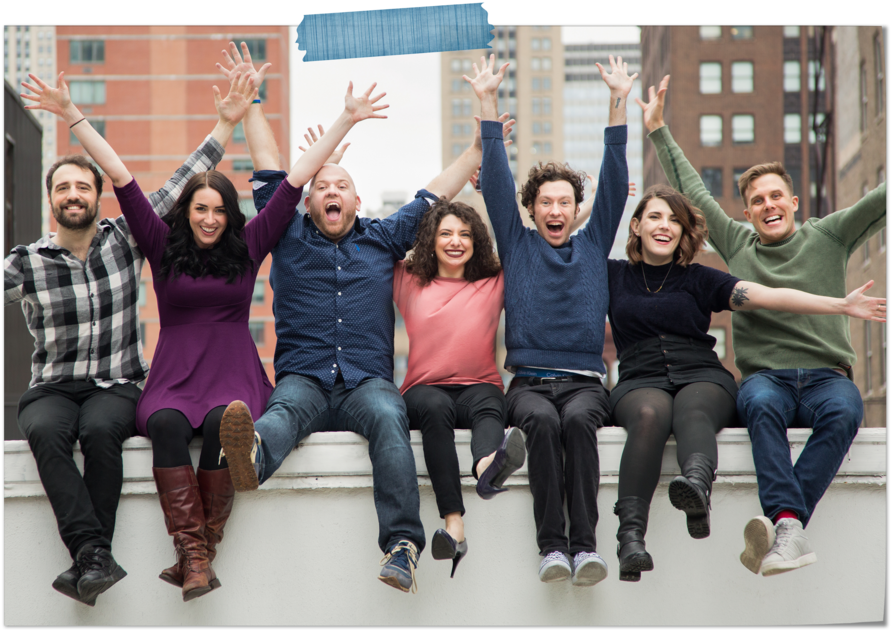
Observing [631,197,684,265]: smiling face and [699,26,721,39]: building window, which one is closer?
[631,197,684,265]: smiling face

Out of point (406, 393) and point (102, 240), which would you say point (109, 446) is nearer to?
point (102, 240)

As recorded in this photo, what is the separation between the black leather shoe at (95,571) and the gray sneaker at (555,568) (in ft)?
5.15

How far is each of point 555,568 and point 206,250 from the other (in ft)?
6.40

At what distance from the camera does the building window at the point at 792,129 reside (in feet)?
133

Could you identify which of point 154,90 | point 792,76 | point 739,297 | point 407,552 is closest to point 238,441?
point 407,552

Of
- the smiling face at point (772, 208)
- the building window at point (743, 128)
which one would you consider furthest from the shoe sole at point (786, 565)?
the building window at point (743, 128)

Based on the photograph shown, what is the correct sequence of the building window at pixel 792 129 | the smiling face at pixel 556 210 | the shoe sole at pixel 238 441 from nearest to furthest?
the shoe sole at pixel 238 441 < the smiling face at pixel 556 210 < the building window at pixel 792 129

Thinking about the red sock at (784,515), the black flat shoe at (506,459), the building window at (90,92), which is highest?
the building window at (90,92)

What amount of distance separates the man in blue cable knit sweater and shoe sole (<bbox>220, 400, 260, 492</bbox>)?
3.50 feet

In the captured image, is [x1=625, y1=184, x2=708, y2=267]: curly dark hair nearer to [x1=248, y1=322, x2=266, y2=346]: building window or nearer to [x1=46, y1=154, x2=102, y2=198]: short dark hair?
[x1=46, y1=154, x2=102, y2=198]: short dark hair

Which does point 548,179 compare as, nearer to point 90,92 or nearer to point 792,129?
point 792,129

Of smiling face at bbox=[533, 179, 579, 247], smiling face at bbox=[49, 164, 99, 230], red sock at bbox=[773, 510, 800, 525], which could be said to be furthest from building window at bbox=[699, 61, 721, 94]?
smiling face at bbox=[49, 164, 99, 230]

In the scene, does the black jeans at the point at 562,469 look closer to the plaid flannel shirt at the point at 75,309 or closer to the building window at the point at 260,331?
the plaid flannel shirt at the point at 75,309

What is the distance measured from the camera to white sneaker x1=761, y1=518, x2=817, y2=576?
3.13m
